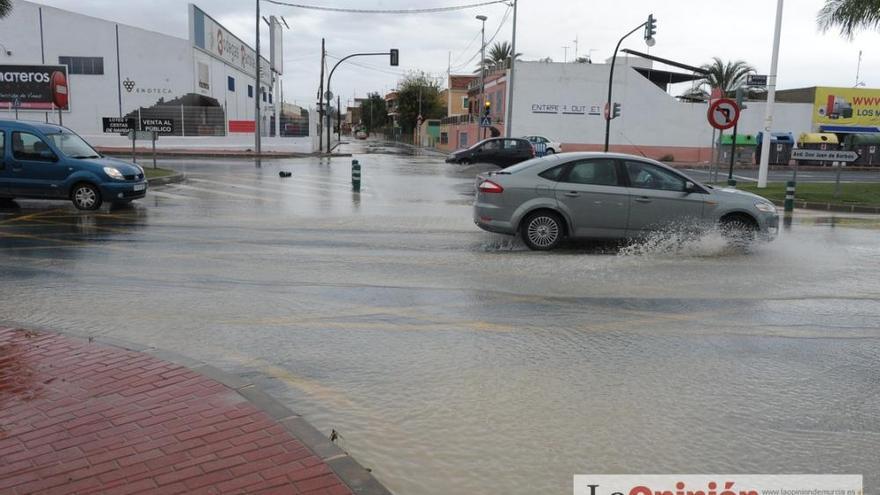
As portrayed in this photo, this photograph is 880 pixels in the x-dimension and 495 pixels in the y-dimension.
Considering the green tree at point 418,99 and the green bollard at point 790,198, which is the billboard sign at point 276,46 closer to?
the green tree at point 418,99

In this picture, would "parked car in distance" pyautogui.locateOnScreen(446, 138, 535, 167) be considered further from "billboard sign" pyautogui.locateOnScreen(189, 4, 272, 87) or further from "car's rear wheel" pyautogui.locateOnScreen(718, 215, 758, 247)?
"billboard sign" pyautogui.locateOnScreen(189, 4, 272, 87)

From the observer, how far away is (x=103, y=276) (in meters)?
8.48

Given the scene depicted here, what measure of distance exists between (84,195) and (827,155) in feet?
59.0

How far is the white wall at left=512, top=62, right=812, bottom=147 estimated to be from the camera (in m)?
47.1

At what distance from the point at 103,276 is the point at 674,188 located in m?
7.89

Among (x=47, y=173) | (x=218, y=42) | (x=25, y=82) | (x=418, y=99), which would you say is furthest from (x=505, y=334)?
(x=418, y=99)

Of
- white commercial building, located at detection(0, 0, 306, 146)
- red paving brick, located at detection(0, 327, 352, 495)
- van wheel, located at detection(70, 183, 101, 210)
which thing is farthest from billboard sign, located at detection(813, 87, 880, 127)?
red paving brick, located at detection(0, 327, 352, 495)

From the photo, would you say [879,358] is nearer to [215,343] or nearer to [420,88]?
[215,343]

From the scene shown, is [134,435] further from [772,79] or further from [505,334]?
[772,79]

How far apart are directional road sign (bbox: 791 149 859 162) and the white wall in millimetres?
28697

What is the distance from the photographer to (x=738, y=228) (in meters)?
10.7

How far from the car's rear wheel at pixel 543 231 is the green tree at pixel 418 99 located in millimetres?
88764

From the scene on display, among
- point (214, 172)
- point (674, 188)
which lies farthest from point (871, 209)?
point (214, 172)

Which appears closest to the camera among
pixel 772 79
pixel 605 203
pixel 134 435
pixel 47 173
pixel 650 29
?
pixel 134 435
